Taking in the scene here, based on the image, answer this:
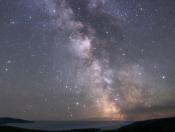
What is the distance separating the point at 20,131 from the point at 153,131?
30043 mm

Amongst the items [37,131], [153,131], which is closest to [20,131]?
[37,131]

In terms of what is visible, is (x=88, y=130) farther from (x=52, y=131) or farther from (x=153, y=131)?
(x=153, y=131)

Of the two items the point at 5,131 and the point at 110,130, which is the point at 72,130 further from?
the point at 5,131

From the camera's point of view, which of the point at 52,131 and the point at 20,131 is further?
the point at 20,131

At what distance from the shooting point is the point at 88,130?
4934 centimetres

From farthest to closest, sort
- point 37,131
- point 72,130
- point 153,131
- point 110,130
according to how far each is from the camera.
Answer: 1. point 37,131
2. point 72,130
3. point 110,130
4. point 153,131

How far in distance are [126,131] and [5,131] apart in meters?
23.2

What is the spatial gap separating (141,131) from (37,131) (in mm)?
22821

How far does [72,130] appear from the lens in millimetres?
41406

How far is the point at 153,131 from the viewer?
117 feet

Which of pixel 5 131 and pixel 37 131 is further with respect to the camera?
pixel 37 131

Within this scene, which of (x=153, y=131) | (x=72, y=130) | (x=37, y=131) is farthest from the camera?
(x=37, y=131)

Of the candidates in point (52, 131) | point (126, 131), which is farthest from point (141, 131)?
point (52, 131)

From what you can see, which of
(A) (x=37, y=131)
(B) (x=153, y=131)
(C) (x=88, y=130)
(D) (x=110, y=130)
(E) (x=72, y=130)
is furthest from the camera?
(A) (x=37, y=131)
